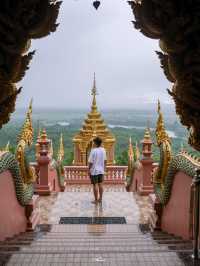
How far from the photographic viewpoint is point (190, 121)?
434 centimetres

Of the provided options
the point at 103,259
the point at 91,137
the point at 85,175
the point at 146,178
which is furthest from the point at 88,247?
the point at 91,137

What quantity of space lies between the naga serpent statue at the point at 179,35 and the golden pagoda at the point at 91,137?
13.4 metres

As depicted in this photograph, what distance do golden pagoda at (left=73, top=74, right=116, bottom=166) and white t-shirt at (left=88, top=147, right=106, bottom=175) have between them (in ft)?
27.5

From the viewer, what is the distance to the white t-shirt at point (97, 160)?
29.7 ft

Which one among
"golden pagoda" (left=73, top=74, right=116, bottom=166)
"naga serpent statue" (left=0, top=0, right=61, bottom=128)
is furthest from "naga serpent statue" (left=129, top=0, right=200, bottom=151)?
"golden pagoda" (left=73, top=74, right=116, bottom=166)

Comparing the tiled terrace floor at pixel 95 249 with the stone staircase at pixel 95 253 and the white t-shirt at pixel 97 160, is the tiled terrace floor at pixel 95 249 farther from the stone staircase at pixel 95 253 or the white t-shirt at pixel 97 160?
the white t-shirt at pixel 97 160

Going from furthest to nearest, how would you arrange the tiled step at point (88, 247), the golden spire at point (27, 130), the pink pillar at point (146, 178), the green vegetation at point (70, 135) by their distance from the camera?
the pink pillar at point (146, 178)
the green vegetation at point (70, 135)
the golden spire at point (27, 130)
the tiled step at point (88, 247)

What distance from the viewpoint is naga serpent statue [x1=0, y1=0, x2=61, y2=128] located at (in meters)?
4.02

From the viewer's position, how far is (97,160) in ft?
29.7

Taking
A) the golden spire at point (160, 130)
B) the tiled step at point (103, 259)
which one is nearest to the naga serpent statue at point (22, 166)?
the tiled step at point (103, 259)

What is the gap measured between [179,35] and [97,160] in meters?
5.25

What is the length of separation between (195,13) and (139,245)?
8.50ft

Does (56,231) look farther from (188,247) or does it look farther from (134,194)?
(134,194)

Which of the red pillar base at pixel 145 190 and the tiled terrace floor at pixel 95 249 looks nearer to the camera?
the tiled terrace floor at pixel 95 249
